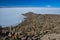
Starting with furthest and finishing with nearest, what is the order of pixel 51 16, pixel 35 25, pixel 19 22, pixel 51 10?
pixel 51 10, pixel 51 16, pixel 19 22, pixel 35 25

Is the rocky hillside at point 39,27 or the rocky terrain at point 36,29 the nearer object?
the rocky terrain at point 36,29

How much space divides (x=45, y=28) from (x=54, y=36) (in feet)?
1.09

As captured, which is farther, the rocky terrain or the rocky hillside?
the rocky hillside

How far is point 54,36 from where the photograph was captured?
2.73 metres

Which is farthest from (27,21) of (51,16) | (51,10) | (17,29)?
(51,10)

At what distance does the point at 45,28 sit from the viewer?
3.01 metres

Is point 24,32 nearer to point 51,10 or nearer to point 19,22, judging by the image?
point 19,22

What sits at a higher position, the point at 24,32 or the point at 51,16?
the point at 51,16

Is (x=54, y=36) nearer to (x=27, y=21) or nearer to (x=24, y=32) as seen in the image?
(x=24, y=32)

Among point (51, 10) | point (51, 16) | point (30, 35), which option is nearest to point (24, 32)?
point (30, 35)

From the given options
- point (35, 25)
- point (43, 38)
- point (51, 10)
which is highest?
point (51, 10)

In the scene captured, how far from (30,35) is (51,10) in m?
1.61

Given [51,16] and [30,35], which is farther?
[51,16]

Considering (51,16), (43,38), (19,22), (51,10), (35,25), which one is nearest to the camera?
(43,38)
